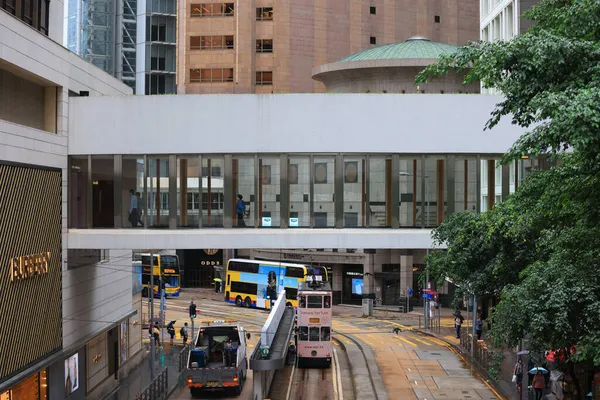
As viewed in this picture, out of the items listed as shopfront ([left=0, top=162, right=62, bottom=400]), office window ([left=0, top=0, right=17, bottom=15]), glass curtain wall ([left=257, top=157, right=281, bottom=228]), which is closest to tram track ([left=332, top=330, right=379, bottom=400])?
glass curtain wall ([left=257, top=157, right=281, bottom=228])

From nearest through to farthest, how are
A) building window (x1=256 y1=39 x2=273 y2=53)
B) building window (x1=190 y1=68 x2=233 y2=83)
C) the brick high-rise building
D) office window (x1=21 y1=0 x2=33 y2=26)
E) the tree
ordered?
the tree → office window (x1=21 y1=0 x2=33 y2=26) → the brick high-rise building → building window (x1=190 y1=68 x2=233 y2=83) → building window (x1=256 y1=39 x2=273 y2=53)

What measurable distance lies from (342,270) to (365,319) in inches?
372

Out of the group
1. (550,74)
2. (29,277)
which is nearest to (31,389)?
(29,277)

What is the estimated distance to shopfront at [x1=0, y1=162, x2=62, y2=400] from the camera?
20688 mm

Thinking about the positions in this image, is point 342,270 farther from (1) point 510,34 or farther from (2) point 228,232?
(2) point 228,232

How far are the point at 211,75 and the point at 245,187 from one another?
52.7 m

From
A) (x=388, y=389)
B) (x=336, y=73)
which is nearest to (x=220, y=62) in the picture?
(x=336, y=73)

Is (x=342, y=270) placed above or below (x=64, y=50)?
below

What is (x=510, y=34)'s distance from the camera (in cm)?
5366

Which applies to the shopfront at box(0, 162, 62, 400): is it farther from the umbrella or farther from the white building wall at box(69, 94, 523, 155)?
the umbrella

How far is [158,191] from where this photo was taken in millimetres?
24562

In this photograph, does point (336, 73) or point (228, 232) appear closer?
point (228, 232)

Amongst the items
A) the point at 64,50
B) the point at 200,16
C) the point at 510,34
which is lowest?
the point at 64,50

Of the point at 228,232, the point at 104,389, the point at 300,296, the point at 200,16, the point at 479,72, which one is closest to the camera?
the point at 479,72
